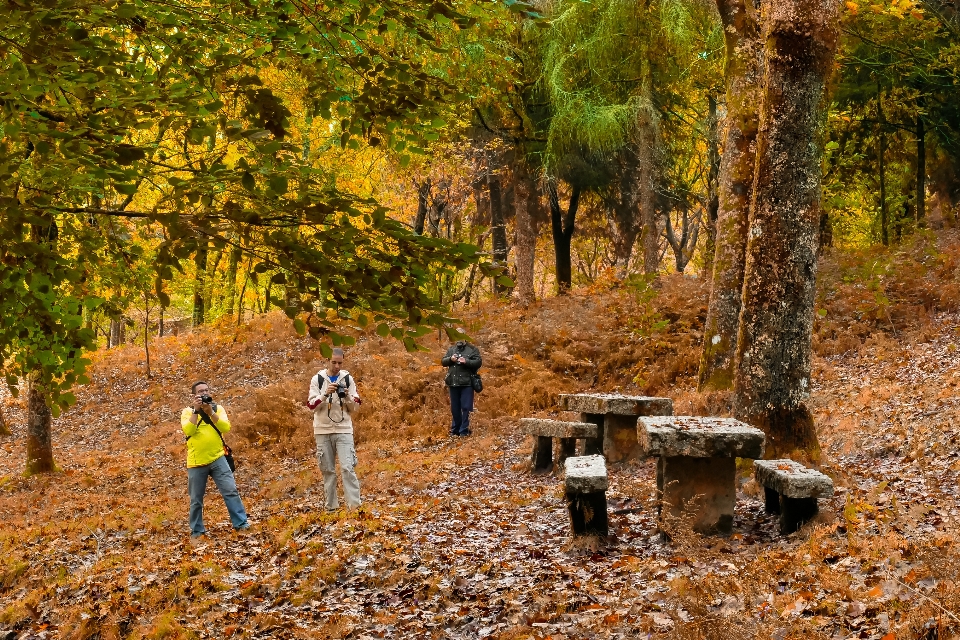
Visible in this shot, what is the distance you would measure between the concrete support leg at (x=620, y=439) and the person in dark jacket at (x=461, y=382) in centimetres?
554

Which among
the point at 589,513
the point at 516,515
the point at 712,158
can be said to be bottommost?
the point at 516,515

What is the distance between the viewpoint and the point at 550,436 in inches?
415

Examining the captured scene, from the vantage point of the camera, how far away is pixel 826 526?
5852mm

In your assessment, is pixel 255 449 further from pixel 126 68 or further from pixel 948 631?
pixel 948 631

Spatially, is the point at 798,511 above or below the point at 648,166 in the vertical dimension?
below

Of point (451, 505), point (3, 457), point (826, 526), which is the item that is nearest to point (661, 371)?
point (451, 505)

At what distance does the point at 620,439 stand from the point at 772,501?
10.9 feet

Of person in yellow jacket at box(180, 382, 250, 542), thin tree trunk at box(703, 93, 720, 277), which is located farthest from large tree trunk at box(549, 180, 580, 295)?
person in yellow jacket at box(180, 382, 250, 542)

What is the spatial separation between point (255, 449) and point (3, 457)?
6.94 metres

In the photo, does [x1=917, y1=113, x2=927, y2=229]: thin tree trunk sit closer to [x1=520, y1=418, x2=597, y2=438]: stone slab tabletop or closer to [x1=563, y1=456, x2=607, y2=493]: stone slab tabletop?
[x1=520, y1=418, x2=597, y2=438]: stone slab tabletop

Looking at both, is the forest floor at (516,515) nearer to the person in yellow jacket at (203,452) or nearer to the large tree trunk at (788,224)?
the person in yellow jacket at (203,452)

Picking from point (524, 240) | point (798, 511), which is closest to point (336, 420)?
point (798, 511)

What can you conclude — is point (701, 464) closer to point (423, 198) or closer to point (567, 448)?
point (567, 448)

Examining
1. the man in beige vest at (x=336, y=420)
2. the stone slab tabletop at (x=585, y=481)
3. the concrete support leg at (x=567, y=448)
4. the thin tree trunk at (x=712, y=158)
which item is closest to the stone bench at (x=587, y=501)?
the stone slab tabletop at (x=585, y=481)
